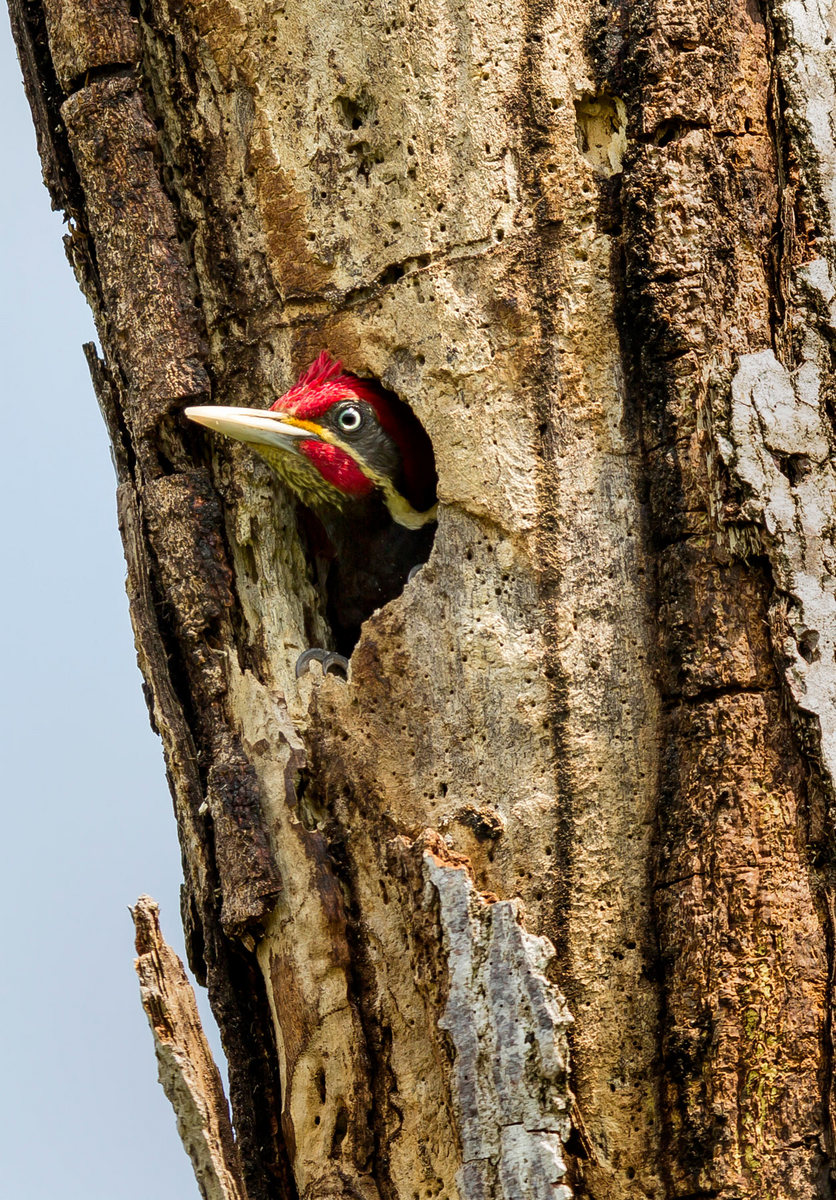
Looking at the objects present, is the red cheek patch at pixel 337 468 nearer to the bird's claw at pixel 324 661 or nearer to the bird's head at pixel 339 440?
the bird's head at pixel 339 440

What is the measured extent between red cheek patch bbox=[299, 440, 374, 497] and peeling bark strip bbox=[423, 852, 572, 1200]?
132cm

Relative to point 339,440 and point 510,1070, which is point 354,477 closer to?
point 339,440

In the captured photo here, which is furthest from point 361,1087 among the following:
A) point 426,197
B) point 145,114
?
point 145,114

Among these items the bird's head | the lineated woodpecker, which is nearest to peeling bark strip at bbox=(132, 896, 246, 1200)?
the lineated woodpecker

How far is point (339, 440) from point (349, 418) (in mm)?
63

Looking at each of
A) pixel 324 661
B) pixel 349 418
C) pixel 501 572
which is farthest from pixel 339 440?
pixel 501 572

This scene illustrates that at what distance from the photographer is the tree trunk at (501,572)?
255 cm

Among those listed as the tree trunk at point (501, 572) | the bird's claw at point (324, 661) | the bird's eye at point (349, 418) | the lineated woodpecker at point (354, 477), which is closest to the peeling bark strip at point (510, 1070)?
the tree trunk at point (501, 572)

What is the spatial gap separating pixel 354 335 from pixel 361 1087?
5.11ft

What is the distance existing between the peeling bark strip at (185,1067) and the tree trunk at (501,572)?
0.20ft

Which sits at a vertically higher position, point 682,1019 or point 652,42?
point 652,42

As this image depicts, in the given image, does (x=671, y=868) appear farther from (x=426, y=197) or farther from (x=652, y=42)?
(x=652, y=42)

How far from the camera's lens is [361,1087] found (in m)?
2.79

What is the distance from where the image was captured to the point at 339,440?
3459 millimetres
